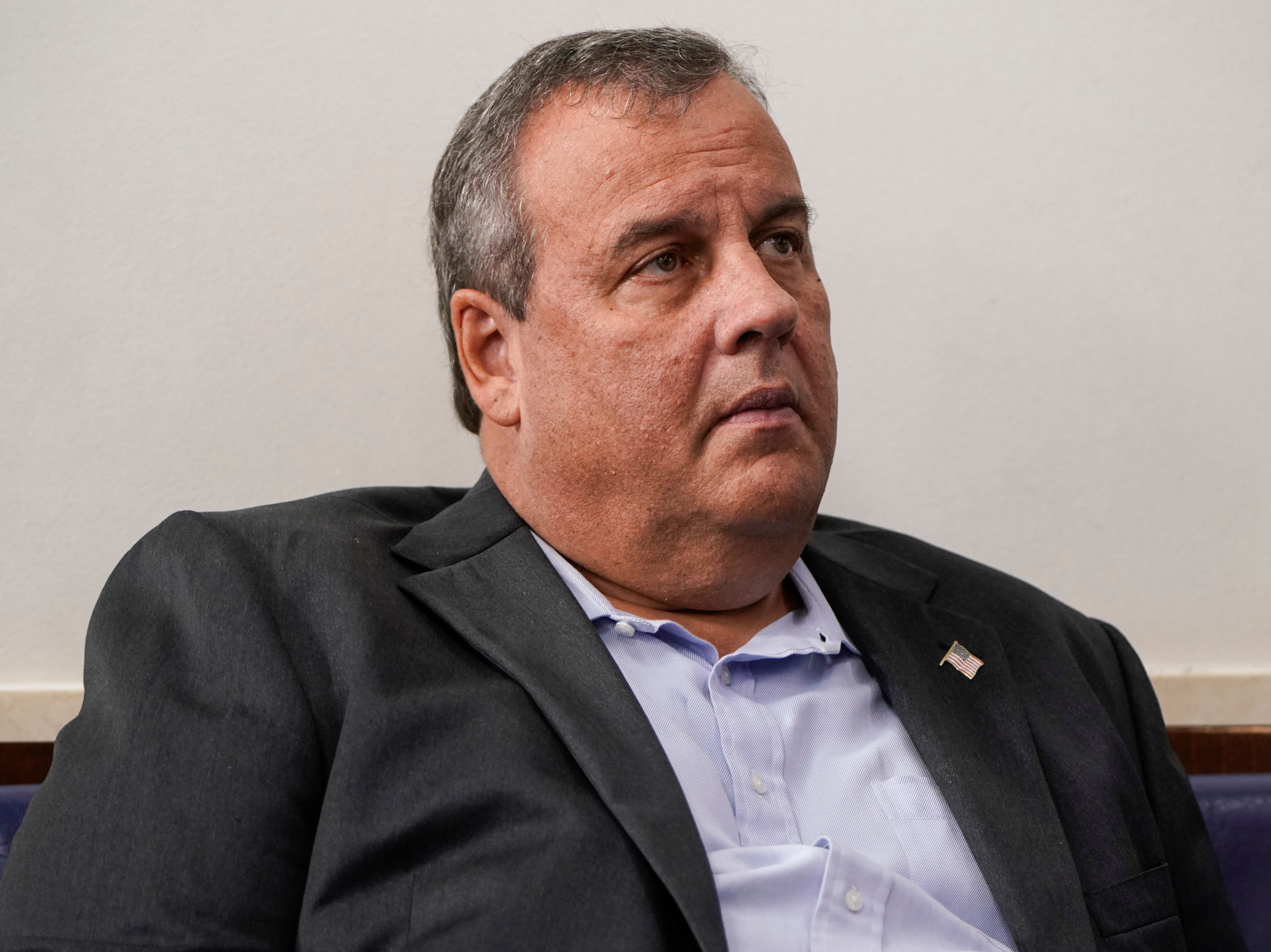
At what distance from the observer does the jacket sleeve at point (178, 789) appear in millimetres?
936

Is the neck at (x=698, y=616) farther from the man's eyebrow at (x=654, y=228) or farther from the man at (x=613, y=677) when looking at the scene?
the man's eyebrow at (x=654, y=228)

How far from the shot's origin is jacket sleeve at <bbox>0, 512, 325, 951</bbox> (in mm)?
936

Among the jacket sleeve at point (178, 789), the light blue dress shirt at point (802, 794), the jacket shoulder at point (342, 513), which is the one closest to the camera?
the jacket sleeve at point (178, 789)

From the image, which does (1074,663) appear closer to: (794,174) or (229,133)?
(794,174)

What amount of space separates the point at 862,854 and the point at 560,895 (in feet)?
1.09

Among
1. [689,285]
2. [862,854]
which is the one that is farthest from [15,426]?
[862,854]

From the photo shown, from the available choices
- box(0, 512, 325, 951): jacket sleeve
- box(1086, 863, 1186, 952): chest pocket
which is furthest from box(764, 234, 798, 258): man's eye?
box(1086, 863, 1186, 952): chest pocket

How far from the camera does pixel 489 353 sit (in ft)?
4.63

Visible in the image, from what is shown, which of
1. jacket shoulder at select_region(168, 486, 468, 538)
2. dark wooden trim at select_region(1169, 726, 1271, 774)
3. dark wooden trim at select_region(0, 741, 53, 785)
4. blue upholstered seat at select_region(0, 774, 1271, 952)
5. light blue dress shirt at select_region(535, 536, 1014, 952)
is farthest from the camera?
dark wooden trim at select_region(1169, 726, 1271, 774)

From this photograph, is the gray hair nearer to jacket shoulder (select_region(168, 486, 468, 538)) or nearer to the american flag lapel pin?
jacket shoulder (select_region(168, 486, 468, 538))

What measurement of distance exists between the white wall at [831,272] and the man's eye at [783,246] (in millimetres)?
441

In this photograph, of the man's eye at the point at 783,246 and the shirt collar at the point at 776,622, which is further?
the man's eye at the point at 783,246

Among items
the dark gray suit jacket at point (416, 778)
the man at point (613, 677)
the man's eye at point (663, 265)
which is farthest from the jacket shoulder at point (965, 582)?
the man's eye at point (663, 265)

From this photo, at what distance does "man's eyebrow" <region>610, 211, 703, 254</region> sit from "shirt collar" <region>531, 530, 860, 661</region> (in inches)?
14.7
